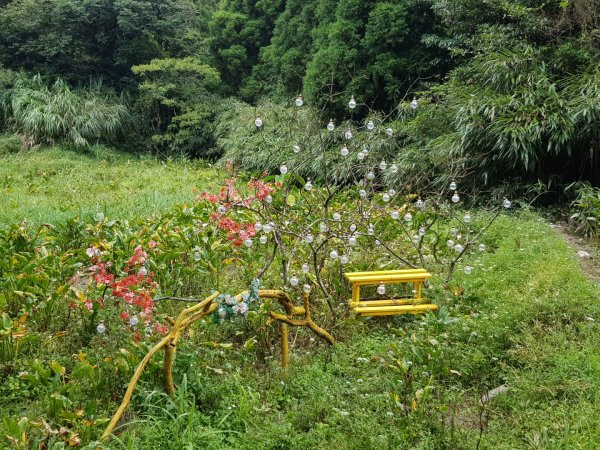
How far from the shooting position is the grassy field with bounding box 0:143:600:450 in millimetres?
2166

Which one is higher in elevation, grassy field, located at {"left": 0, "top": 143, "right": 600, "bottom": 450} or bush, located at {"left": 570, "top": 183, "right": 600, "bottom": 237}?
bush, located at {"left": 570, "top": 183, "right": 600, "bottom": 237}

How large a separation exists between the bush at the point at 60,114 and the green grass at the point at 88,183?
14.3 inches

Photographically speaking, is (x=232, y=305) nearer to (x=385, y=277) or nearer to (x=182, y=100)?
(x=385, y=277)

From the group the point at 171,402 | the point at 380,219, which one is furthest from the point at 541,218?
the point at 171,402

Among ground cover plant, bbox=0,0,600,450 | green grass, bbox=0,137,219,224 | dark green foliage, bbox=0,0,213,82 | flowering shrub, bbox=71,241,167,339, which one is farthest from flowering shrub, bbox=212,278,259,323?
dark green foliage, bbox=0,0,213,82

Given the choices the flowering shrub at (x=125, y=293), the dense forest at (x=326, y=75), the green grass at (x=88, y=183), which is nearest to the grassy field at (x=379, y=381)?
the flowering shrub at (x=125, y=293)

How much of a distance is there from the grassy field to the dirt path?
0.46 metres

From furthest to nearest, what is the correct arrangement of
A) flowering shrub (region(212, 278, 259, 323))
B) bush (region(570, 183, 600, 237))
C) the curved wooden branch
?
bush (region(570, 183, 600, 237)) → flowering shrub (region(212, 278, 259, 323)) → the curved wooden branch

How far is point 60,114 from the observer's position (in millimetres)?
9711

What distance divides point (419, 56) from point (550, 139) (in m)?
3.00

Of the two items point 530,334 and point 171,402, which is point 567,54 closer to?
point 530,334

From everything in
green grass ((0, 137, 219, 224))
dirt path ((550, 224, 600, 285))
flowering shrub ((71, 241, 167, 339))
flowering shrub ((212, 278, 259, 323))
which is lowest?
green grass ((0, 137, 219, 224))

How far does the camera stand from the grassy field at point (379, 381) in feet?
7.11

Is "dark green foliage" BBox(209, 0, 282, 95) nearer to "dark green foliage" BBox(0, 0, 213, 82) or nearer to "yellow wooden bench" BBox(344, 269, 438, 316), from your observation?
"dark green foliage" BBox(0, 0, 213, 82)
